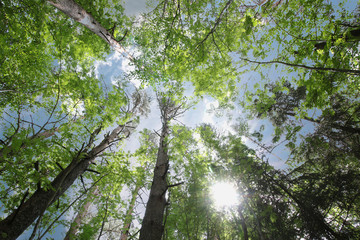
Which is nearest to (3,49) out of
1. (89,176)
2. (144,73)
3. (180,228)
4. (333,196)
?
(144,73)

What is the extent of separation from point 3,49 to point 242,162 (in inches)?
327

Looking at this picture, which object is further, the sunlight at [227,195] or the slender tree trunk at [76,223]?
the slender tree trunk at [76,223]

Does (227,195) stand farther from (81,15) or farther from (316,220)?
(81,15)

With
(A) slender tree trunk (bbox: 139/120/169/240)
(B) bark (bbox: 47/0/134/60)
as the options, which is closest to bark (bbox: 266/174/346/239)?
A: (A) slender tree trunk (bbox: 139/120/169/240)

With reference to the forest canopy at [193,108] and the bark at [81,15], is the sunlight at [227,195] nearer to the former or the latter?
the forest canopy at [193,108]

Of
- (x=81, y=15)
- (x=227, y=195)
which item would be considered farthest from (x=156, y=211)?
(x=81, y=15)

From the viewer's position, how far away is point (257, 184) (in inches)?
144

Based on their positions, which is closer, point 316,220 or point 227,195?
point 316,220

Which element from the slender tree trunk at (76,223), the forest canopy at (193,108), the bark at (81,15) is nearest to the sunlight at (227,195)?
the forest canopy at (193,108)

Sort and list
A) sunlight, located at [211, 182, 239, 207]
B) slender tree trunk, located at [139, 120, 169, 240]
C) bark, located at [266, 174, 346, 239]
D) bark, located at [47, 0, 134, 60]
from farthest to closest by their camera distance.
→ sunlight, located at [211, 182, 239, 207] → bark, located at [47, 0, 134, 60] → slender tree trunk, located at [139, 120, 169, 240] → bark, located at [266, 174, 346, 239]

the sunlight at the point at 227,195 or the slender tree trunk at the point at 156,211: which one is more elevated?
the sunlight at the point at 227,195

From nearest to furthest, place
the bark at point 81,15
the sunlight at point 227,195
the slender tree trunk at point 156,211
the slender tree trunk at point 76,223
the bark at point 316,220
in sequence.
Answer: the bark at point 316,220 → the slender tree trunk at point 156,211 → the bark at point 81,15 → the sunlight at point 227,195 → the slender tree trunk at point 76,223

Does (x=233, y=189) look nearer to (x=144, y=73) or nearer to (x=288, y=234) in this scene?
(x=288, y=234)

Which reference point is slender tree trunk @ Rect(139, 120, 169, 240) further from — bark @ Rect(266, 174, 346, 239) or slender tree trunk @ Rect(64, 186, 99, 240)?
bark @ Rect(266, 174, 346, 239)
